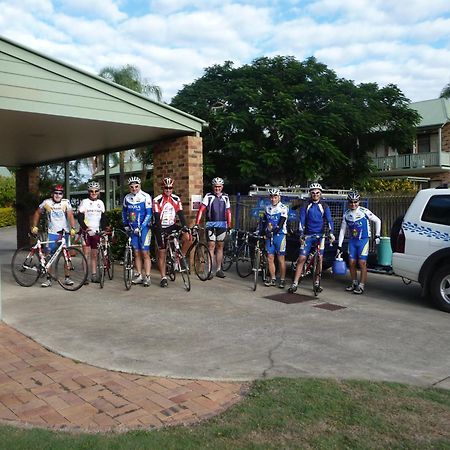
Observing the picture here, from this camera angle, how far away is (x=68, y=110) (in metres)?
8.07

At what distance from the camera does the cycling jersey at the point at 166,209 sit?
9.09 metres

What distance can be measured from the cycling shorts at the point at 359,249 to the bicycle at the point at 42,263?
177 inches

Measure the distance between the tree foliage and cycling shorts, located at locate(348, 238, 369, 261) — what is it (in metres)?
11.6

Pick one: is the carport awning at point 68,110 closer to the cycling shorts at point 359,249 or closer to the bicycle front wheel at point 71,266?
the bicycle front wheel at point 71,266

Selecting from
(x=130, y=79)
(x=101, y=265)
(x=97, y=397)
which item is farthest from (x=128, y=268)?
(x=130, y=79)

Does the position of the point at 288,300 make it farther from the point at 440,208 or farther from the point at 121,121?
the point at 121,121

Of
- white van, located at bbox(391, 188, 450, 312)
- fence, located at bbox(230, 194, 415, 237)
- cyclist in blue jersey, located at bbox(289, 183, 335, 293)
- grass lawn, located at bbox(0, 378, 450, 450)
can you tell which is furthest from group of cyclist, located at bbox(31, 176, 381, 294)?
grass lawn, located at bbox(0, 378, 450, 450)

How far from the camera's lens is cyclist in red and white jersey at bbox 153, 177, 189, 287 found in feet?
29.3

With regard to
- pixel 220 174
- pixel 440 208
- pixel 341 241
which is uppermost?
pixel 220 174

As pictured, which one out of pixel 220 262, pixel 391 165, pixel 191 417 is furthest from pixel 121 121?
pixel 391 165

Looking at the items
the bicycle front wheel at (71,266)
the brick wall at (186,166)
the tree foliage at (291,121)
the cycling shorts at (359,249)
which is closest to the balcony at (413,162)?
the tree foliage at (291,121)

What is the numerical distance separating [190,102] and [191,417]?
21720 mm

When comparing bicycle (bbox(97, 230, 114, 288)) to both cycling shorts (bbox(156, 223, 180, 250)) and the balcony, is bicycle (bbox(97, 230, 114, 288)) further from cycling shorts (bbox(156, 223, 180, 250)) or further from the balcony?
the balcony

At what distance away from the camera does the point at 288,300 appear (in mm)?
7898
